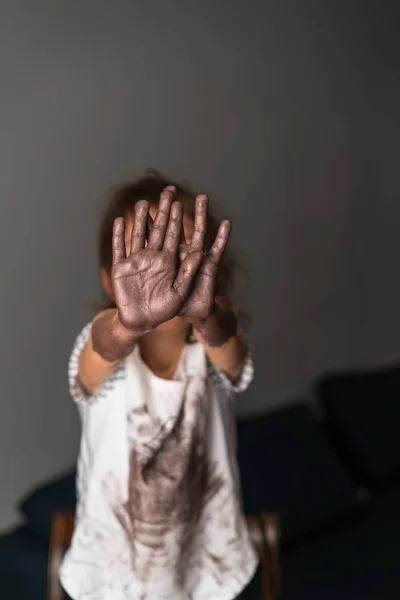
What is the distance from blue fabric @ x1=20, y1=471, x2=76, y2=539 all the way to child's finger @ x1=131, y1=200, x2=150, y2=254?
A: 85 cm

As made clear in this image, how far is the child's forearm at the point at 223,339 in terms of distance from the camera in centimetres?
102

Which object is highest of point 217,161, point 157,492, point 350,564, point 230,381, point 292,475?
point 217,161

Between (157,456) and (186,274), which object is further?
(157,456)

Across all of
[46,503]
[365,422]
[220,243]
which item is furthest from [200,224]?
[365,422]

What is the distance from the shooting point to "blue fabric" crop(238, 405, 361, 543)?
1840 millimetres

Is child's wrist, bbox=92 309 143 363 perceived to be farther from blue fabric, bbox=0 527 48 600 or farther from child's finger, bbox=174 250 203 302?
blue fabric, bbox=0 527 48 600

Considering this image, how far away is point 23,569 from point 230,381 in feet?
2.20

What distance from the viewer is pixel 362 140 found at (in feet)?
8.08

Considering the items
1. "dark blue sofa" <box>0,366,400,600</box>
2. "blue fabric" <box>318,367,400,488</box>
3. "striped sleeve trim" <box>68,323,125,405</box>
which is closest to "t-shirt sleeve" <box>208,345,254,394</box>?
"striped sleeve trim" <box>68,323,125,405</box>

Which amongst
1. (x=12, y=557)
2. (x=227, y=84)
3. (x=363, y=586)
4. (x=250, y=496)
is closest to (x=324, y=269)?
(x=227, y=84)

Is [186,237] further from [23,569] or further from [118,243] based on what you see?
[23,569]

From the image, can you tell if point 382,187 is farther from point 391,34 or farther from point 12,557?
point 12,557

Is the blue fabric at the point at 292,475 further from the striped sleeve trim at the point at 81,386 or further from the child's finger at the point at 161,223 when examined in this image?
the child's finger at the point at 161,223

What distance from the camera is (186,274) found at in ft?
2.89
